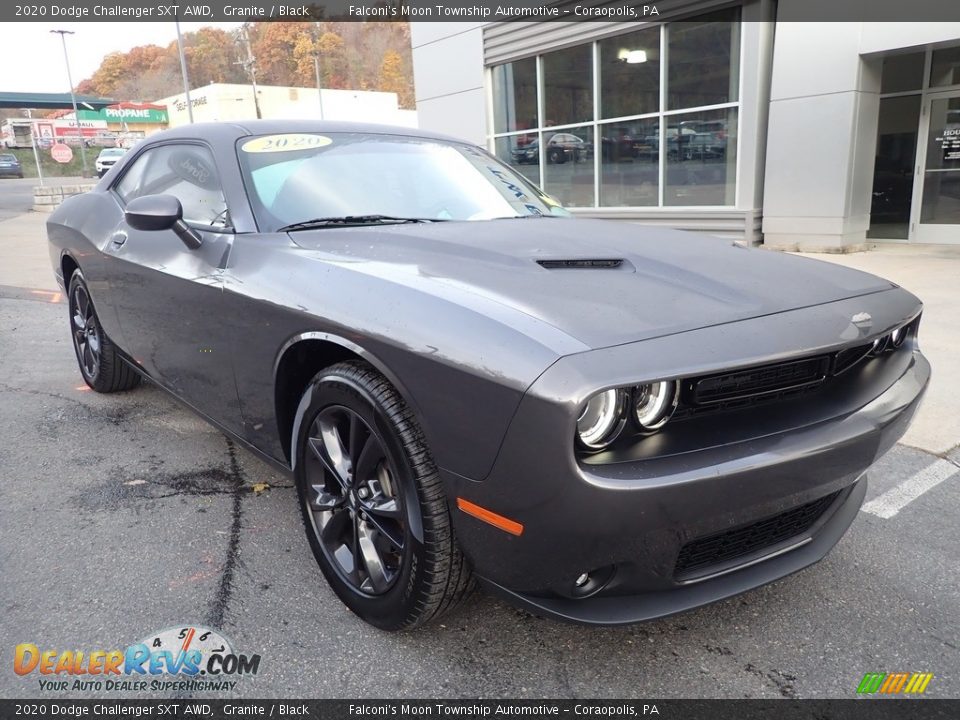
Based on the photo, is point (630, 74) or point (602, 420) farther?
point (630, 74)

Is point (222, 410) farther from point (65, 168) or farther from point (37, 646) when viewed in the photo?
point (65, 168)

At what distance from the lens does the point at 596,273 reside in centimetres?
212

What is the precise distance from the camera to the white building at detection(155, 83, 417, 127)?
58594mm

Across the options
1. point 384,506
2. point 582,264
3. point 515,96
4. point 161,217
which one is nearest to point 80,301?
point 161,217

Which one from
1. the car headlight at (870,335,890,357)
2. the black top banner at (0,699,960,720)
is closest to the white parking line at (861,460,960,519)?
the car headlight at (870,335,890,357)

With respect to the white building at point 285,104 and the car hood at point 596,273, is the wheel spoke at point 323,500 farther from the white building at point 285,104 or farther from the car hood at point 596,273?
the white building at point 285,104

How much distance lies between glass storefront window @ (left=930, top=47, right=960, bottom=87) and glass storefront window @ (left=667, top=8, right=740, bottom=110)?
2.59 m

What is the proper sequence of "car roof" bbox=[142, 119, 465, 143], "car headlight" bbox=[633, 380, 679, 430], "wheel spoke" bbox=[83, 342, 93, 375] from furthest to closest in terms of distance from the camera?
"wheel spoke" bbox=[83, 342, 93, 375] < "car roof" bbox=[142, 119, 465, 143] < "car headlight" bbox=[633, 380, 679, 430]

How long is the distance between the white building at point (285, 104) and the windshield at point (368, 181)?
58.3m

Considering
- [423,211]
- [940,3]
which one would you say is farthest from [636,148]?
[423,211]

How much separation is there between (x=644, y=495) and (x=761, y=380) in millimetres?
511

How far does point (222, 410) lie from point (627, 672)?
1.74 m

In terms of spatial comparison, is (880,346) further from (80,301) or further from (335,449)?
(80,301)

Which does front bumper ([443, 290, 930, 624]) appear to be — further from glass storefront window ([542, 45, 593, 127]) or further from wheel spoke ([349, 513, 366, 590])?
glass storefront window ([542, 45, 593, 127])
